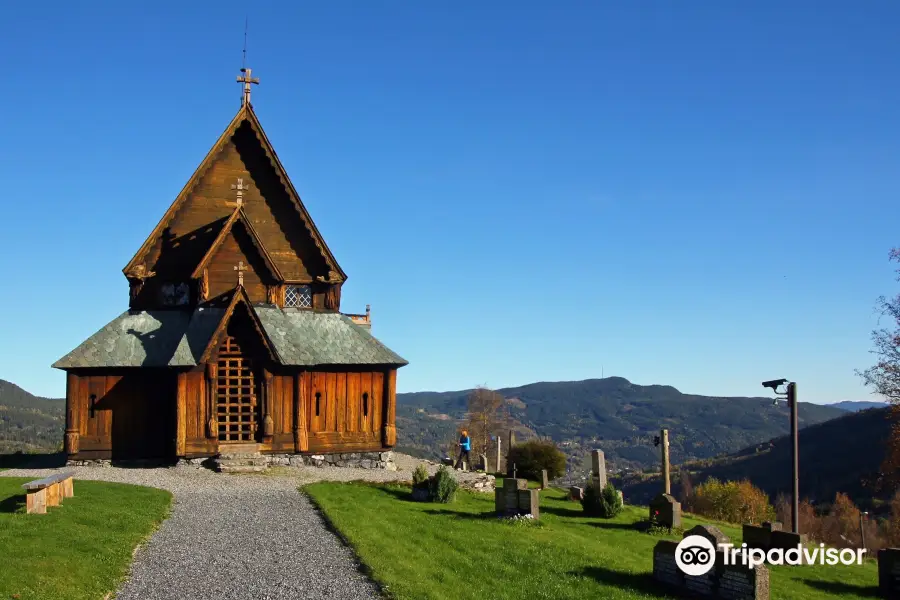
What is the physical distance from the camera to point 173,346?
111 ft

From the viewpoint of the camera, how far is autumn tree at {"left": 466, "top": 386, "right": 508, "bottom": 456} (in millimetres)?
64062

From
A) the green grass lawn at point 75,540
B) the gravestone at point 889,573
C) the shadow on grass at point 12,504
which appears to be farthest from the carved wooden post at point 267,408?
the gravestone at point 889,573

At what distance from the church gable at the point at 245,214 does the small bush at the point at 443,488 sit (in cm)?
1346

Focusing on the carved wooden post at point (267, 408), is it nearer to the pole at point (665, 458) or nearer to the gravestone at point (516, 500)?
the gravestone at point (516, 500)

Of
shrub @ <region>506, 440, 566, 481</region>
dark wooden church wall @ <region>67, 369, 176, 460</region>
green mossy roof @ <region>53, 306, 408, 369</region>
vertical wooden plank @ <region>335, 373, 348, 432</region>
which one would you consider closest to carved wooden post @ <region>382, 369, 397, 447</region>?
green mossy roof @ <region>53, 306, 408, 369</region>

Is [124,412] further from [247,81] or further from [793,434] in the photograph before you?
[793,434]

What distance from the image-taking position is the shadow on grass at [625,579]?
16.0m

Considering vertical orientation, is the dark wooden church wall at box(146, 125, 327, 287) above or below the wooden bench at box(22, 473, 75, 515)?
above

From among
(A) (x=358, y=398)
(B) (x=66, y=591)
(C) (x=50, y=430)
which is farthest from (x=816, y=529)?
(C) (x=50, y=430)

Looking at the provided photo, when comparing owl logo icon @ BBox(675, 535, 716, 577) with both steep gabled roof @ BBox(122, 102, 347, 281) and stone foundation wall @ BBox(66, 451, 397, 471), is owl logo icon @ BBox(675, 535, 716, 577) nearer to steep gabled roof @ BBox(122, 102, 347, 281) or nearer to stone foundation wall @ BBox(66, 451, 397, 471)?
→ stone foundation wall @ BBox(66, 451, 397, 471)

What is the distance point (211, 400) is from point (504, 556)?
1722 cm

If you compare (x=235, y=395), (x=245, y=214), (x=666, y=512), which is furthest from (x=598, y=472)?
(x=245, y=214)

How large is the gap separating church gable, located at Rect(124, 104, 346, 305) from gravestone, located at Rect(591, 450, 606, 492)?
14997 millimetres

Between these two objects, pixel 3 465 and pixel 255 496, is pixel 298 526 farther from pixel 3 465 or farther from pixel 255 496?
pixel 3 465
